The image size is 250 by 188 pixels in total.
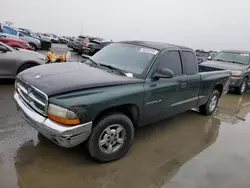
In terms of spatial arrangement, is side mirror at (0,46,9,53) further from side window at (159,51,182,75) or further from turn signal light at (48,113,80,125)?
side window at (159,51,182,75)

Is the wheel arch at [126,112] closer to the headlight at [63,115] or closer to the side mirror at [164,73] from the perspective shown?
the headlight at [63,115]

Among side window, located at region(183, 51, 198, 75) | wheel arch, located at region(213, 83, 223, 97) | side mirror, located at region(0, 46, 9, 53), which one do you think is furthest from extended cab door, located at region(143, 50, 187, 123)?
side mirror, located at region(0, 46, 9, 53)

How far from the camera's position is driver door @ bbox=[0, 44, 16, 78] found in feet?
21.4

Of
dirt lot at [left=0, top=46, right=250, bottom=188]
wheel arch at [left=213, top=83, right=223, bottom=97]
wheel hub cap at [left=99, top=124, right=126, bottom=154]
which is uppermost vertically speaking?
wheel arch at [left=213, top=83, right=223, bottom=97]

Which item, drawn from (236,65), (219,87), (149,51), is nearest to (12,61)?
(149,51)

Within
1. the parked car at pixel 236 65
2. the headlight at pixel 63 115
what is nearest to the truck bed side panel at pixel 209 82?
the parked car at pixel 236 65

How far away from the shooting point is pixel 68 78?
3293 mm

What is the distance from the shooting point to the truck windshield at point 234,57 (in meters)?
10.0

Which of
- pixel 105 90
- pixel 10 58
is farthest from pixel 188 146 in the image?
pixel 10 58

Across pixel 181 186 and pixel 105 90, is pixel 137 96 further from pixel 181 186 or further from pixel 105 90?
pixel 181 186

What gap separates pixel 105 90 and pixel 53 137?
3.07ft

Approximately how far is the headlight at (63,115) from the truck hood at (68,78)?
0.21m

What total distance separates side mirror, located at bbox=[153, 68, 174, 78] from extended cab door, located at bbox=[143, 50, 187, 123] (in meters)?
0.08

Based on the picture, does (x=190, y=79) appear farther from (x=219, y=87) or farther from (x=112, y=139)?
(x=112, y=139)
